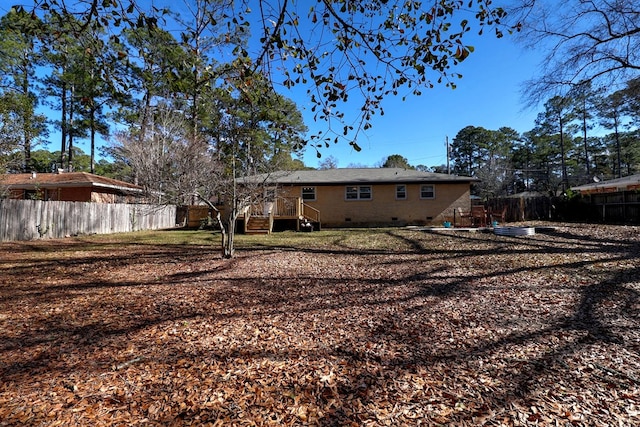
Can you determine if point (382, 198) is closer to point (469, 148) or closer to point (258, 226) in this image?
point (258, 226)

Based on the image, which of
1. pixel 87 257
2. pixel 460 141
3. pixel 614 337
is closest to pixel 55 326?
pixel 87 257

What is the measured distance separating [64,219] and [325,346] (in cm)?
1601

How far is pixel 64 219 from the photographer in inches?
550

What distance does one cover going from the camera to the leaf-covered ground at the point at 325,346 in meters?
2.24

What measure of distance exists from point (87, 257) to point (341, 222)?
43.1 ft

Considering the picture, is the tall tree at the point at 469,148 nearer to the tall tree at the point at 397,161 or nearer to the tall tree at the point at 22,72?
the tall tree at the point at 397,161

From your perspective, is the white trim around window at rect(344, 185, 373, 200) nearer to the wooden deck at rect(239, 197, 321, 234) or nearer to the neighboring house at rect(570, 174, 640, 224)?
the wooden deck at rect(239, 197, 321, 234)

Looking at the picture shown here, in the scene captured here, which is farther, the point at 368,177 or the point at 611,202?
the point at 368,177

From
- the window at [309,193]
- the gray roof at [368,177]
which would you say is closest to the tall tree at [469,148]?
the gray roof at [368,177]

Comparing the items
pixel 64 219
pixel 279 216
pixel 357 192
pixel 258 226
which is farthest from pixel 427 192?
pixel 64 219

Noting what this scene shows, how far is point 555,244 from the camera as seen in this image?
951cm

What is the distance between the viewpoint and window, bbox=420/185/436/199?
18.7m

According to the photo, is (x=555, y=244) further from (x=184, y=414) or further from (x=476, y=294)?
(x=184, y=414)

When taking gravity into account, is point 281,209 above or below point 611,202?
below
